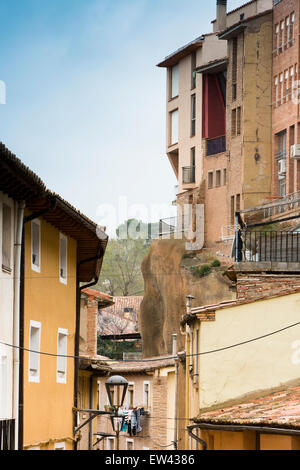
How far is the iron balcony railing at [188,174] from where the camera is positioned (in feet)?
252

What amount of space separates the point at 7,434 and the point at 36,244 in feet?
15.6

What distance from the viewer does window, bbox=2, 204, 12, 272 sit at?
66.5 feet

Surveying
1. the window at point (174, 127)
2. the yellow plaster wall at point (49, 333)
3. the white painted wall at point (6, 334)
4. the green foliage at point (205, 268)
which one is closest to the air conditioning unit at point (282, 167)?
the green foliage at point (205, 268)

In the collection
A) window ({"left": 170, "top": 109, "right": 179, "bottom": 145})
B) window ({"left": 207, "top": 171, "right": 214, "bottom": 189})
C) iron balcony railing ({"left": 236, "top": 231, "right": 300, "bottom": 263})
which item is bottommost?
iron balcony railing ({"left": 236, "top": 231, "right": 300, "bottom": 263})

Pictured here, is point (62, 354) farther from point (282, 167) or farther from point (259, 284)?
point (282, 167)

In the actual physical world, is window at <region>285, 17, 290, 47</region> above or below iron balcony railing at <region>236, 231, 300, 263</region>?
above

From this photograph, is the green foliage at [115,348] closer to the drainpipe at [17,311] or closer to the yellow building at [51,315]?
the yellow building at [51,315]

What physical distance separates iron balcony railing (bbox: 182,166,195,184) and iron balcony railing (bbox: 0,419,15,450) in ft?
188

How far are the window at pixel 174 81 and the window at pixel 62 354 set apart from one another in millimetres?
55087

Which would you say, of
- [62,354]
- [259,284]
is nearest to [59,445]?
[62,354]

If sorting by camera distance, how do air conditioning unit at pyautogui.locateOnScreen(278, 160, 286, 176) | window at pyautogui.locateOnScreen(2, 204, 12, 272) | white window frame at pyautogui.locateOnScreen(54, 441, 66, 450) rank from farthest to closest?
air conditioning unit at pyautogui.locateOnScreen(278, 160, 286, 176)
white window frame at pyautogui.locateOnScreen(54, 441, 66, 450)
window at pyautogui.locateOnScreen(2, 204, 12, 272)

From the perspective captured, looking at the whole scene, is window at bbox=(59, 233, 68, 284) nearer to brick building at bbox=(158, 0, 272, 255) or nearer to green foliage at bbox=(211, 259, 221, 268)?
green foliage at bbox=(211, 259, 221, 268)

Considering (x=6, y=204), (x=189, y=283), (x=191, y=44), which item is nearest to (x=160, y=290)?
(x=189, y=283)

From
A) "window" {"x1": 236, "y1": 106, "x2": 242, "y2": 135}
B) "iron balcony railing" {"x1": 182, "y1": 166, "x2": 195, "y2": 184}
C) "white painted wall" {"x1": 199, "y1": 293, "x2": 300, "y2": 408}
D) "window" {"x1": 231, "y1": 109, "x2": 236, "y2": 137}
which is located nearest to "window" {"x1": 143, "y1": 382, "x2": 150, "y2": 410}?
"window" {"x1": 236, "y1": 106, "x2": 242, "y2": 135}
